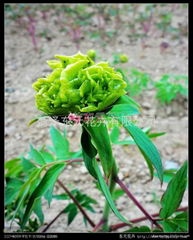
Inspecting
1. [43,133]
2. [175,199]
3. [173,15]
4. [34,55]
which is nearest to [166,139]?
[43,133]

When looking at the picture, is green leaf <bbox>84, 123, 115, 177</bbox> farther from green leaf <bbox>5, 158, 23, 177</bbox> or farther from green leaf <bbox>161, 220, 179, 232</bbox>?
green leaf <bbox>5, 158, 23, 177</bbox>

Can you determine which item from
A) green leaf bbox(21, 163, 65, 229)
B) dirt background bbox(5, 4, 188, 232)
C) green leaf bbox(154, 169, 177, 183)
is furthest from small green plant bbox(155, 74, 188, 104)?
green leaf bbox(21, 163, 65, 229)

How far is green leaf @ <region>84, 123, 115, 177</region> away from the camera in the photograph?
710mm

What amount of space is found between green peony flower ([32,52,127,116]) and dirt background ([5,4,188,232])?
10 cm

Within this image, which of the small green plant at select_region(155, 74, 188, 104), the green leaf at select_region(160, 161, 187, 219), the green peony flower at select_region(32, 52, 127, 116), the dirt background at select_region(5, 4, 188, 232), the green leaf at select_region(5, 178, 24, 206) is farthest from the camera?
the small green plant at select_region(155, 74, 188, 104)

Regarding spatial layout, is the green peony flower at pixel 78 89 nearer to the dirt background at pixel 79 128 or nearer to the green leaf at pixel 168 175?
the dirt background at pixel 79 128

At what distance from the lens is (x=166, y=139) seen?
6.15 ft

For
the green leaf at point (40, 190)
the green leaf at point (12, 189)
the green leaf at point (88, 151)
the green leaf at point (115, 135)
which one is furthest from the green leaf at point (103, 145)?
the green leaf at point (12, 189)

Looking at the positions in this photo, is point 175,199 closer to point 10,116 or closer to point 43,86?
point 43,86

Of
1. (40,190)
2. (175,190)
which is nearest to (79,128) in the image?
(40,190)

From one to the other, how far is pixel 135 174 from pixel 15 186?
2.53 feet

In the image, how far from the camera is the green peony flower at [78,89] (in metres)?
0.66

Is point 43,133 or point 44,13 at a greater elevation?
point 44,13

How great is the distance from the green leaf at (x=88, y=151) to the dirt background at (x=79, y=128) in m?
0.10
